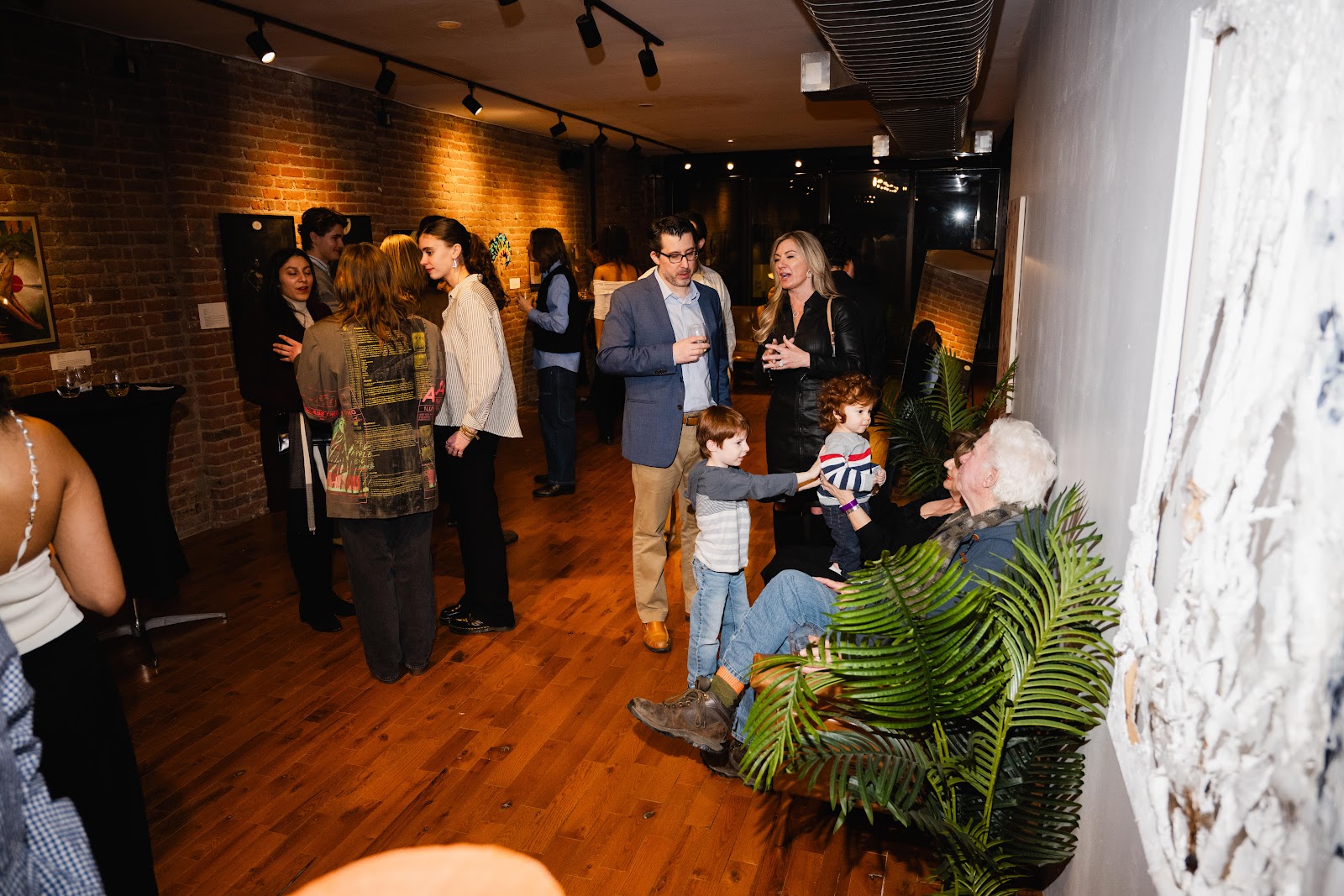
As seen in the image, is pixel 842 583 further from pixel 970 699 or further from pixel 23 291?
pixel 23 291

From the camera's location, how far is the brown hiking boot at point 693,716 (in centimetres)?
281

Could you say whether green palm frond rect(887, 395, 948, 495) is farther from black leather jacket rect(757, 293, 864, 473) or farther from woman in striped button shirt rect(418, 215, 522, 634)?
woman in striped button shirt rect(418, 215, 522, 634)

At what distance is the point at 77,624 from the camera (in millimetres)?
1778

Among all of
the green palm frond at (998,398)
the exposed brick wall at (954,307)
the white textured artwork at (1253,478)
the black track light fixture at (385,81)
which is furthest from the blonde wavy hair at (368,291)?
the exposed brick wall at (954,307)

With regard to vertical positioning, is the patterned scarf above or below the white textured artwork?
below

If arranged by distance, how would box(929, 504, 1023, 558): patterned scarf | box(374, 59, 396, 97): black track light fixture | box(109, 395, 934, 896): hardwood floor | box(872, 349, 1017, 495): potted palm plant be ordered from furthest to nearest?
box(374, 59, 396, 97): black track light fixture → box(872, 349, 1017, 495): potted palm plant → box(109, 395, 934, 896): hardwood floor → box(929, 504, 1023, 558): patterned scarf

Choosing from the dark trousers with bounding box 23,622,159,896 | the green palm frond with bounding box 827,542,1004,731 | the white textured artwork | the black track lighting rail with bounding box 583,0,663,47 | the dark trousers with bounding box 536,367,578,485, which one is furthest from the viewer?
the dark trousers with bounding box 536,367,578,485

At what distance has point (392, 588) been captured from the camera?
3.34m

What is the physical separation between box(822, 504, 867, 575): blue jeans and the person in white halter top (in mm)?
2090

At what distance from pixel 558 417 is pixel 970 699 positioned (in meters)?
4.66

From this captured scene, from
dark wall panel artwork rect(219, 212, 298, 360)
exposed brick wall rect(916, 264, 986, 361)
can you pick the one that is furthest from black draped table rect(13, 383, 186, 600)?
exposed brick wall rect(916, 264, 986, 361)

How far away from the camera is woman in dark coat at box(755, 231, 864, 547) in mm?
3426

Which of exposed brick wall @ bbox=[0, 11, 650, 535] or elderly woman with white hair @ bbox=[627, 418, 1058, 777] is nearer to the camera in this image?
elderly woman with white hair @ bbox=[627, 418, 1058, 777]

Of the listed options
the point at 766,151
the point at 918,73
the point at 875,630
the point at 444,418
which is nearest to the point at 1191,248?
the point at 875,630
